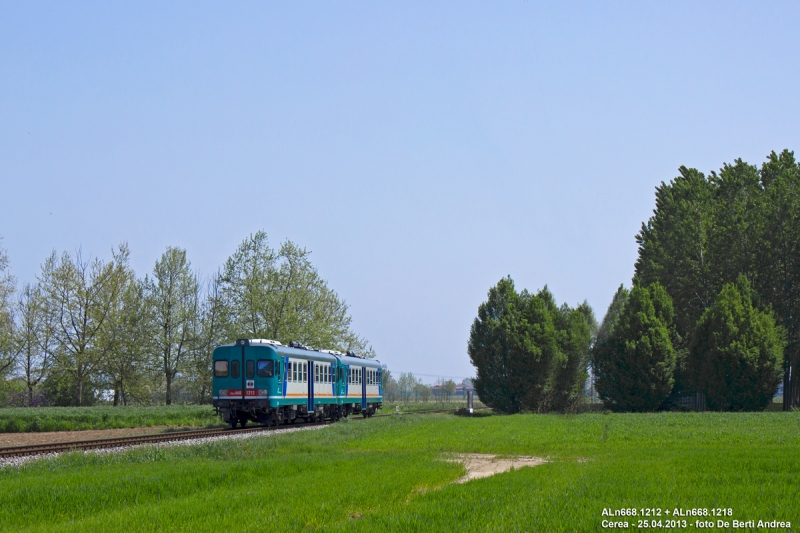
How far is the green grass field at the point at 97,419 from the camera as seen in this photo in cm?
3344

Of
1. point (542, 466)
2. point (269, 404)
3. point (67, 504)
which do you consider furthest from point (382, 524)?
point (269, 404)

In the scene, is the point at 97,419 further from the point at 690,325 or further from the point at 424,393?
the point at 424,393

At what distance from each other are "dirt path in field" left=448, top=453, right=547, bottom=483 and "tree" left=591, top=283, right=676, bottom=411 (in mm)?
33411

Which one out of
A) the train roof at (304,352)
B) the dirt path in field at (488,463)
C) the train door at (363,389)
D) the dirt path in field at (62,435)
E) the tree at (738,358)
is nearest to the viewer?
the dirt path in field at (488,463)

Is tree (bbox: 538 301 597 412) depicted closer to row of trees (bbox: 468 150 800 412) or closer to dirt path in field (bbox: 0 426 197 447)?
row of trees (bbox: 468 150 800 412)

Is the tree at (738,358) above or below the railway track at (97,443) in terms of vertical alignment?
above

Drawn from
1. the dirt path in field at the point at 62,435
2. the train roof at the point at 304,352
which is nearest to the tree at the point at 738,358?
the train roof at the point at 304,352

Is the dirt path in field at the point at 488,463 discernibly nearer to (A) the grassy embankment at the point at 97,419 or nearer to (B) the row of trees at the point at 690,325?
(A) the grassy embankment at the point at 97,419

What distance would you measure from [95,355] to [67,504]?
158 feet

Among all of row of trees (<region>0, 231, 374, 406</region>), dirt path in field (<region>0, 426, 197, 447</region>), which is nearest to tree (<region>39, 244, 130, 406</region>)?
row of trees (<region>0, 231, 374, 406</region>)

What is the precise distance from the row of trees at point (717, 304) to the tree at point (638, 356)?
0.06 meters

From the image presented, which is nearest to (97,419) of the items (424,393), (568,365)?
(568,365)

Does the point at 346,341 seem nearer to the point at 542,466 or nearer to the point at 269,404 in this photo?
the point at 269,404

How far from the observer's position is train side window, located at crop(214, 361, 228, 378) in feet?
105
